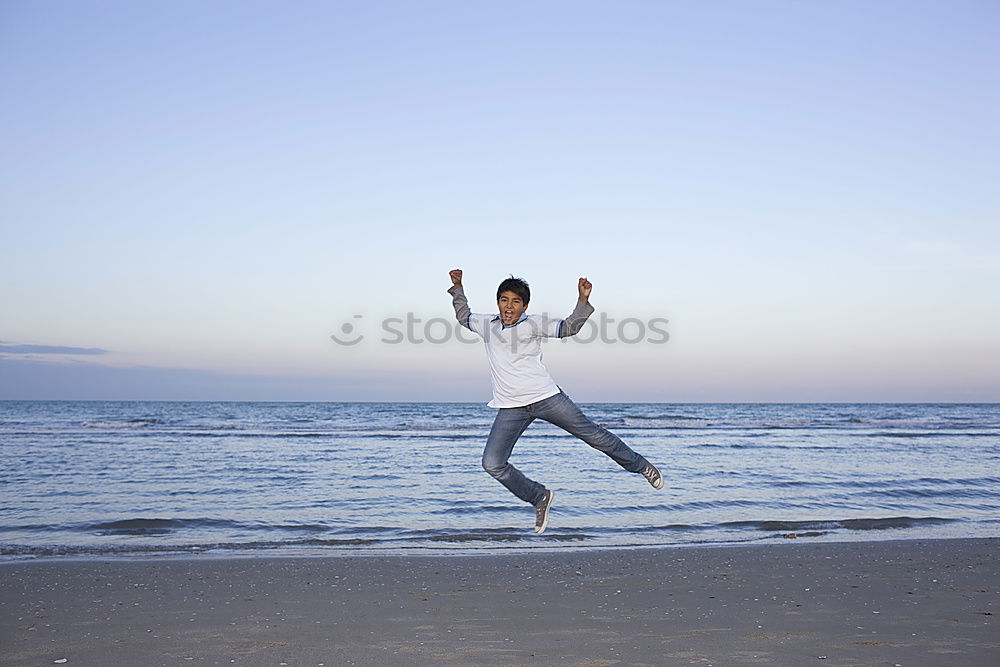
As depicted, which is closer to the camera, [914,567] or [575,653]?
[575,653]

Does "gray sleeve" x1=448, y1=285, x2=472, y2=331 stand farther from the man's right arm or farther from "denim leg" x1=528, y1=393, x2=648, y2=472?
"denim leg" x1=528, y1=393, x2=648, y2=472

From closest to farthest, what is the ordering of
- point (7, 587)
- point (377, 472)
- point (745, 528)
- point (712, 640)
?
point (712, 640) < point (7, 587) < point (745, 528) < point (377, 472)

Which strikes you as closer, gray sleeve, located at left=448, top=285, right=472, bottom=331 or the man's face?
the man's face

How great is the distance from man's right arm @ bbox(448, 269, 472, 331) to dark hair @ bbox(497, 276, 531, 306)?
0.41 metres

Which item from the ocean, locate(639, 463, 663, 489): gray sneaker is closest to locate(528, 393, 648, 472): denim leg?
locate(639, 463, 663, 489): gray sneaker

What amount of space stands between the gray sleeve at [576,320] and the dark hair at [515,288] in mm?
392

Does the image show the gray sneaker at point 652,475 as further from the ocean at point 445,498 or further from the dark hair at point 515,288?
the ocean at point 445,498

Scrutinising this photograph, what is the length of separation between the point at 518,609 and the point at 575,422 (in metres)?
1.47

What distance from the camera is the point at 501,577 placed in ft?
24.5

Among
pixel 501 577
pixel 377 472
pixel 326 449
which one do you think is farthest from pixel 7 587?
pixel 326 449

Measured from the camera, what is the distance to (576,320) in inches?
231

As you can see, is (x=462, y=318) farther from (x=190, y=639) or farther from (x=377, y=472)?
(x=377, y=472)

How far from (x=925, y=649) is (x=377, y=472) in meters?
13.7

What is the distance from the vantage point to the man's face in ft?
20.0
